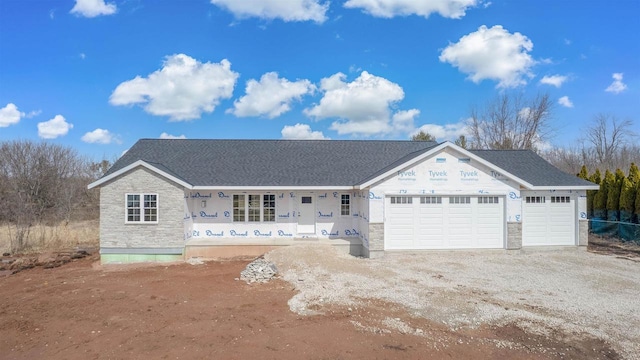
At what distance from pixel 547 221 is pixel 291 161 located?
11626 mm

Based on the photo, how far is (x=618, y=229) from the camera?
56.7 feet

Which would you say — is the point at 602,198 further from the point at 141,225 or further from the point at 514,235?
the point at 141,225

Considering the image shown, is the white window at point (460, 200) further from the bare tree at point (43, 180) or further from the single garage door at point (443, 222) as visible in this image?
the bare tree at point (43, 180)

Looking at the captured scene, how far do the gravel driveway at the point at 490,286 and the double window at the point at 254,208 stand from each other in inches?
93.7

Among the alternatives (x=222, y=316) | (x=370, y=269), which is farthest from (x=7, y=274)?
(x=370, y=269)

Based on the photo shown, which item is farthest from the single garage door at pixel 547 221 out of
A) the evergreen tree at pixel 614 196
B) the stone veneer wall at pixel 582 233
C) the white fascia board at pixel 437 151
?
the evergreen tree at pixel 614 196

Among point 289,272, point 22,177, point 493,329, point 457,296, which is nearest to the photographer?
point 493,329

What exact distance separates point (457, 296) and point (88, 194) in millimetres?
29521

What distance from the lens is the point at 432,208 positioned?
1407 centimetres

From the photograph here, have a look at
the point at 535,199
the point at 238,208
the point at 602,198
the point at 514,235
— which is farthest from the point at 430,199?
the point at 602,198

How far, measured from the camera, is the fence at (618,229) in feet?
52.2

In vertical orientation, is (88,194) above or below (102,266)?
above

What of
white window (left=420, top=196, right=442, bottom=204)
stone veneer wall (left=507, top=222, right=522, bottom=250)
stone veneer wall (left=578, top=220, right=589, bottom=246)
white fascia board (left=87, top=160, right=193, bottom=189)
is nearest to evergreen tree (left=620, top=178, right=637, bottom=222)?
stone veneer wall (left=578, top=220, right=589, bottom=246)

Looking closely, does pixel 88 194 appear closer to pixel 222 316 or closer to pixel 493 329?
pixel 222 316
